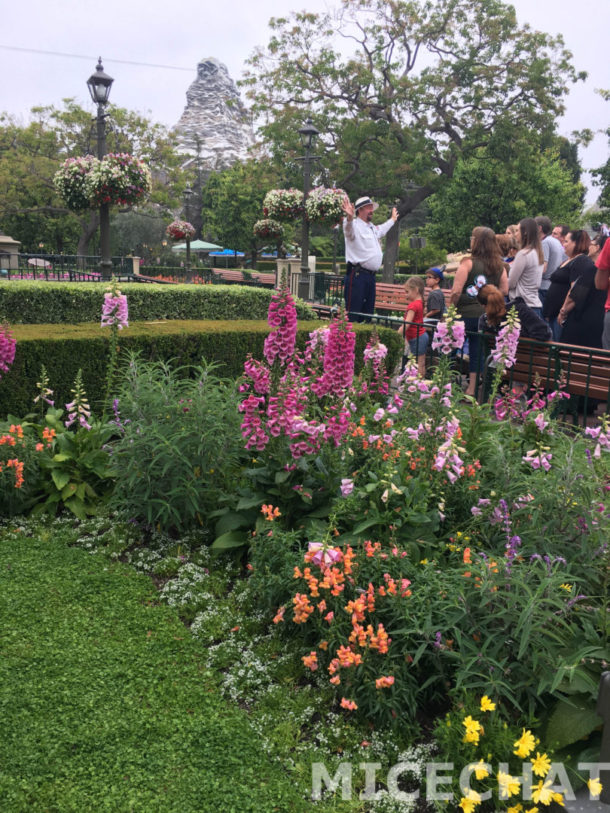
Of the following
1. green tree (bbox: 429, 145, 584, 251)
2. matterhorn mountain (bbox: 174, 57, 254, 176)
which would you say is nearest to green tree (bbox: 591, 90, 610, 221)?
green tree (bbox: 429, 145, 584, 251)

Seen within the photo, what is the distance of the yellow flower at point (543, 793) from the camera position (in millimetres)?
2110

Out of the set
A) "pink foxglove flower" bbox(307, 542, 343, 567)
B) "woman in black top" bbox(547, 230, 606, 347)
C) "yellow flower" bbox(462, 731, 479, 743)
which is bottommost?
"yellow flower" bbox(462, 731, 479, 743)

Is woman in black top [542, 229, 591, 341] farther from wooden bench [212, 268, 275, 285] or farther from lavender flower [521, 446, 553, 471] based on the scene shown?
wooden bench [212, 268, 275, 285]

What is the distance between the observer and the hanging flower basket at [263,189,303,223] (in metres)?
19.5

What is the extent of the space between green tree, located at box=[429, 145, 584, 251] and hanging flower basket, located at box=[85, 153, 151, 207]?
18832mm

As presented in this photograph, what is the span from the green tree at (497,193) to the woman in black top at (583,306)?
2196 cm

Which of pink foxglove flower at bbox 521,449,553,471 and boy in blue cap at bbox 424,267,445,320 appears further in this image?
boy in blue cap at bbox 424,267,445,320

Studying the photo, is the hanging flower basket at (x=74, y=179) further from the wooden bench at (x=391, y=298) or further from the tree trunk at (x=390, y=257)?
the tree trunk at (x=390, y=257)

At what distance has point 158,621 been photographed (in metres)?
3.34

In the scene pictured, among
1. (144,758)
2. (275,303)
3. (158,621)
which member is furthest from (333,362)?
(144,758)

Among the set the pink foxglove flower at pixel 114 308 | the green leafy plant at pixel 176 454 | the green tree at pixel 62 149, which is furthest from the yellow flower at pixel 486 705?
the green tree at pixel 62 149

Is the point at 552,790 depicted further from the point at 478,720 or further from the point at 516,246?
the point at 516,246

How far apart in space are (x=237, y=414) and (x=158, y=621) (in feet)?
4.68

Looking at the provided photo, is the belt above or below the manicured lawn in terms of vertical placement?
above
